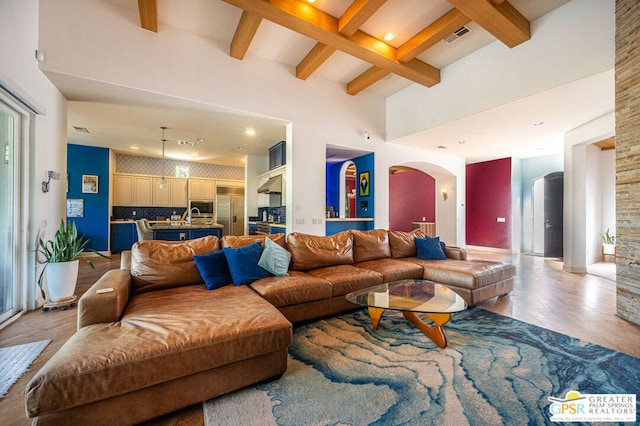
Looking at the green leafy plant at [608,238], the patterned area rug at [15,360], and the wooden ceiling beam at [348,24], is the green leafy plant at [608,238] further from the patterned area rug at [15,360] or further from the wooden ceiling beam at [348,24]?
the patterned area rug at [15,360]

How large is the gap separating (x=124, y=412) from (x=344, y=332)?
1.65m

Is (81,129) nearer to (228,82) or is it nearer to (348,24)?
(228,82)

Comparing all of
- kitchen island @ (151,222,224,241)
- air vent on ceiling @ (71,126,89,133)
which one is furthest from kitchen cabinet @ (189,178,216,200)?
kitchen island @ (151,222,224,241)

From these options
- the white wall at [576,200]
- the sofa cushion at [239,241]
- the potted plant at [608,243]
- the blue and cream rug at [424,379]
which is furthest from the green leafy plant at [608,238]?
the sofa cushion at [239,241]

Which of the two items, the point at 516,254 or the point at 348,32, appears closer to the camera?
the point at 348,32

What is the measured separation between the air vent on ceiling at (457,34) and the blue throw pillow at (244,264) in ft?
13.2

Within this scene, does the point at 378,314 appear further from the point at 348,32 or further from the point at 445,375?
the point at 348,32

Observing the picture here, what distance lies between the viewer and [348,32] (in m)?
3.42

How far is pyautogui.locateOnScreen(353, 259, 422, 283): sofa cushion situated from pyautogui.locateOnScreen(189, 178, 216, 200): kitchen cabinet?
23.2 ft

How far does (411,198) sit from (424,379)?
870cm

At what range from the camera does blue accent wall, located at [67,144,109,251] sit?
22.6 feet

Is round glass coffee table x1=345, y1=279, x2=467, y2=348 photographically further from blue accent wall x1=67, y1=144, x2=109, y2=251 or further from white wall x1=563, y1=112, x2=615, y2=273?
blue accent wall x1=67, y1=144, x2=109, y2=251

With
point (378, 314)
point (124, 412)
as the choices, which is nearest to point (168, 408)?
point (124, 412)

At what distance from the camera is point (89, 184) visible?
7023 millimetres
